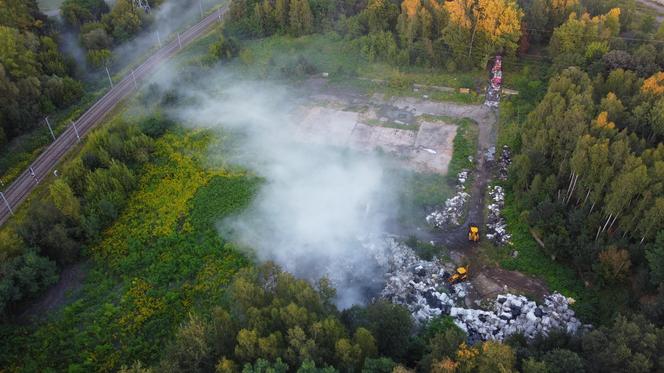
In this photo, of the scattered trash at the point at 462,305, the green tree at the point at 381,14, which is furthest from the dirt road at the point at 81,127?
the scattered trash at the point at 462,305

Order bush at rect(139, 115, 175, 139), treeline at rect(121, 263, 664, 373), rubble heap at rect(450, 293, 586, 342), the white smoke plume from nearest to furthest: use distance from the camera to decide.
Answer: treeline at rect(121, 263, 664, 373) < rubble heap at rect(450, 293, 586, 342) < the white smoke plume < bush at rect(139, 115, 175, 139)

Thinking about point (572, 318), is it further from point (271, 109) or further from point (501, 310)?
point (271, 109)

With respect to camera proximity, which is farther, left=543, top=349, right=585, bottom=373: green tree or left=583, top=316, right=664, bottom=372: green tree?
left=543, top=349, right=585, bottom=373: green tree

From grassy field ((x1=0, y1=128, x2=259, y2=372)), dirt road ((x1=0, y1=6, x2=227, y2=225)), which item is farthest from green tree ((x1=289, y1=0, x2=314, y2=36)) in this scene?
grassy field ((x1=0, y1=128, x2=259, y2=372))

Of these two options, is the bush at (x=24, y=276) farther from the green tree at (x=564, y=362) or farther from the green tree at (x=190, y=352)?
the green tree at (x=564, y=362)

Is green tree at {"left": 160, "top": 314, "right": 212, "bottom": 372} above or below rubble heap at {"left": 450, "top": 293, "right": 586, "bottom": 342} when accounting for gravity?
above

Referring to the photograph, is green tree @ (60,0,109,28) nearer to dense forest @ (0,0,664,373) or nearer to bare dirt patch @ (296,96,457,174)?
dense forest @ (0,0,664,373)
